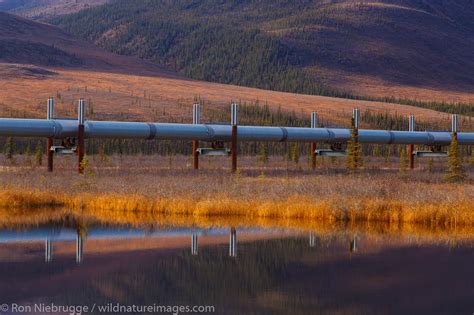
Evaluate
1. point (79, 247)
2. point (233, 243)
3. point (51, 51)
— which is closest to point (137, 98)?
point (51, 51)

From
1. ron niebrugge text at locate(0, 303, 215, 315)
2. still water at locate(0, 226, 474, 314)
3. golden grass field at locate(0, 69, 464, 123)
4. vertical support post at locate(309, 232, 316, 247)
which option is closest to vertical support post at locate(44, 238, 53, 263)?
still water at locate(0, 226, 474, 314)

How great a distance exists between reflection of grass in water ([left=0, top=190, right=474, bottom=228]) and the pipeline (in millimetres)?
7980

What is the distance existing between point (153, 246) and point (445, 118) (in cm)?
9600

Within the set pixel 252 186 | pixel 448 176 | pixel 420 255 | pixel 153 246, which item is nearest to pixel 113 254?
pixel 153 246

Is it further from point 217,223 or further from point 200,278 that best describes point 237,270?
point 217,223

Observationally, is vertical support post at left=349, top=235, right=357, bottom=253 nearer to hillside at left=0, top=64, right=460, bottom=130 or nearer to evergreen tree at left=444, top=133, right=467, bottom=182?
evergreen tree at left=444, top=133, right=467, bottom=182

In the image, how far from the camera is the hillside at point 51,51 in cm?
13888

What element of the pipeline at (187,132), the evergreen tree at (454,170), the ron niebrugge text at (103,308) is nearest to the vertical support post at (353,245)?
the ron niebrugge text at (103,308)

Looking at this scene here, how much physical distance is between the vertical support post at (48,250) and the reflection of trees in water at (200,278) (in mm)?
1916

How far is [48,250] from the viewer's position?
2266 cm

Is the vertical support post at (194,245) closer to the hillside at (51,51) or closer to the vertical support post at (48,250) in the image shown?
the vertical support post at (48,250)

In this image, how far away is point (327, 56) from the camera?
18688 cm

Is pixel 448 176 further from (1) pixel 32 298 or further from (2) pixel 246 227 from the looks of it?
(1) pixel 32 298

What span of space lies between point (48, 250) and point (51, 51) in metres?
126
